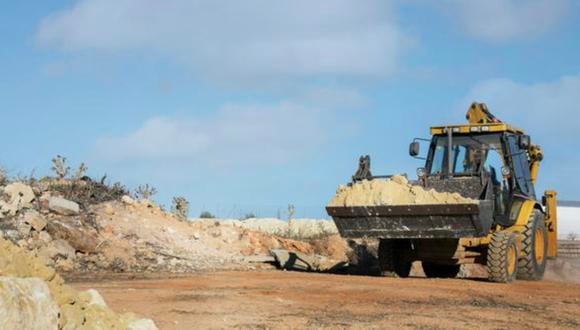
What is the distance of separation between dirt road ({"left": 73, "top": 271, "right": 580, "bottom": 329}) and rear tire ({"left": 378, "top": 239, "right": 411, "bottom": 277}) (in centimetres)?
117

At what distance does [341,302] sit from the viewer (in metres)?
10.4

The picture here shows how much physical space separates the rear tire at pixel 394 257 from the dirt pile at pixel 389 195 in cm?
152

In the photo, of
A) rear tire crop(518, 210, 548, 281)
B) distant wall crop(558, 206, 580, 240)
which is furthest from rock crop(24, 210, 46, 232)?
distant wall crop(558, 206, 580, 240)

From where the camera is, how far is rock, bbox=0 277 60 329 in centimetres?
516

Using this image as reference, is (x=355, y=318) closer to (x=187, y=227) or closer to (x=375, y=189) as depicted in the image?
(x=375, y=189)

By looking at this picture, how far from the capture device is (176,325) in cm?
797

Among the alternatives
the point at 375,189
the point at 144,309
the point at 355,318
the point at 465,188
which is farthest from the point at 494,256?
the point at 144,309

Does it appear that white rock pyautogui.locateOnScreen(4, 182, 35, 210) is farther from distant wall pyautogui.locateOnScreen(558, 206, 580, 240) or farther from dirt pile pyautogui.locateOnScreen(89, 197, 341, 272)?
distant wall pyautogui.locateOnScreen(558, 206, 580, 240)

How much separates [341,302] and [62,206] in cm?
980

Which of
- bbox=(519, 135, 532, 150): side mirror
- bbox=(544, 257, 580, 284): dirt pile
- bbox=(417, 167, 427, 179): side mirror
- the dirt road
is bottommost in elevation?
the dirt road

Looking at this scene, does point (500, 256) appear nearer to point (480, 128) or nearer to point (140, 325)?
point (480, 128)

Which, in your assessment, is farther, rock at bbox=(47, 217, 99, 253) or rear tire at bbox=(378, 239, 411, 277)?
rock at bbox=(47, 217, 99, 253)

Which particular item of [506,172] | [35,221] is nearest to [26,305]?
[506,172]

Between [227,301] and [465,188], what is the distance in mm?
6015
